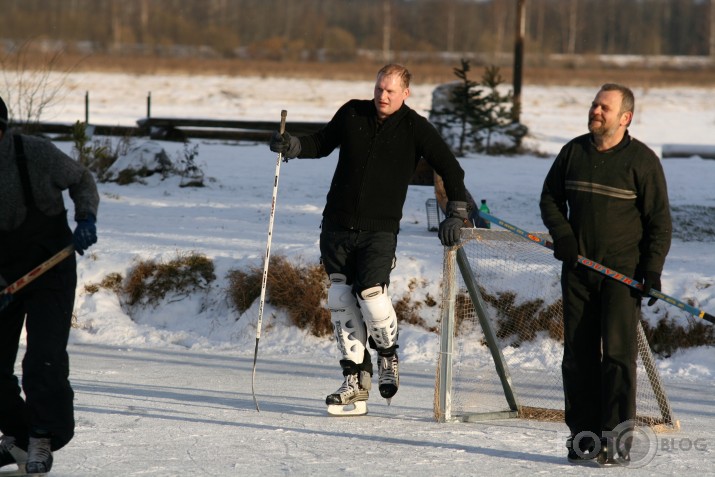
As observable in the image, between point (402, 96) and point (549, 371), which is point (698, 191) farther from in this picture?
point (402, 96)

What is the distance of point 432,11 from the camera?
75.2 m

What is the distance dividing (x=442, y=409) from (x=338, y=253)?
1003 mm

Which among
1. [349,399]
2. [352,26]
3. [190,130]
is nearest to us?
[349,399]

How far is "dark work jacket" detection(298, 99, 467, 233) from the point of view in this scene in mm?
5672

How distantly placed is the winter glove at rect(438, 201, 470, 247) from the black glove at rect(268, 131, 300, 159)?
2.97ft

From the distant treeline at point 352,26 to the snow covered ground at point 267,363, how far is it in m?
38.8

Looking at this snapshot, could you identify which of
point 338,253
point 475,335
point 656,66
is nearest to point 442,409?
point 338,253

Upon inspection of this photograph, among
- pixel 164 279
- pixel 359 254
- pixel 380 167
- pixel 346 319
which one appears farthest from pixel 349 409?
pixel 164 279

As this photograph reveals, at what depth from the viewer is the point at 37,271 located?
174 inches

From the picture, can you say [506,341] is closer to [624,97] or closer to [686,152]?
[624,97]

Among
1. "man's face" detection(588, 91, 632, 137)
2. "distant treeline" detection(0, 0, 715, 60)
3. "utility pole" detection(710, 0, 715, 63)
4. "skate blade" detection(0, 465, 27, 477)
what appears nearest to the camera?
"skate blade" detection(0, 465, 27, 477)

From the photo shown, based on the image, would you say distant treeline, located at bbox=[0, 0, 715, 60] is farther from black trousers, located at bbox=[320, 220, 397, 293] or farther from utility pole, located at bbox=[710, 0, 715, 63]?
black trousers, located at bbox=[320, 220, 397, 293]

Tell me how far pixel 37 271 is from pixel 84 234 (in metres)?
0.24

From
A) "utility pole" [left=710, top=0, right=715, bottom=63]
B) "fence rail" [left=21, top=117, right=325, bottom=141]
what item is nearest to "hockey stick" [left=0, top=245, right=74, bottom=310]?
"fence rail" [left=21, top=117, right=325, bottom=141]
